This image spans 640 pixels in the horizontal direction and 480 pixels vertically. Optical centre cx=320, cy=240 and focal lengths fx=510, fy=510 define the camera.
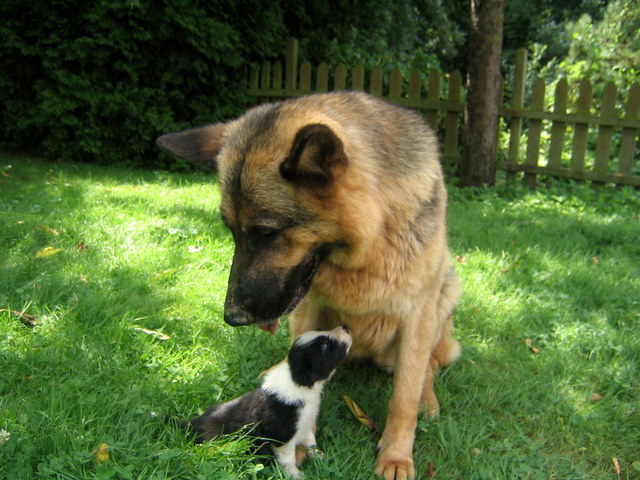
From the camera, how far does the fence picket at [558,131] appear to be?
303 inches

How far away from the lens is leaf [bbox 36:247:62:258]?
398 centimetres

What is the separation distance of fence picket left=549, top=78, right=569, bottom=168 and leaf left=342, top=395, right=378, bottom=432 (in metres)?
6.45

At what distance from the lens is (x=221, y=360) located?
3.07m

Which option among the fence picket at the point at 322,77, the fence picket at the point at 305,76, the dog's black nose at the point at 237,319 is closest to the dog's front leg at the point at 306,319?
the dog's black nose at the point at 237,319

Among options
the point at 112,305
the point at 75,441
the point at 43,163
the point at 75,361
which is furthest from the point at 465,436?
the point at 43,163

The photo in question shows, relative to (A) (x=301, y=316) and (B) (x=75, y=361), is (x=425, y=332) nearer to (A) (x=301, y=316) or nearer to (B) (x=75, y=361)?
(A) (x=301, y=316)

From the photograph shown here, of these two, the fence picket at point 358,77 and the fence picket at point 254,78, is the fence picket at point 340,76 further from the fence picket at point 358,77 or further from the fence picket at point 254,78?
the fence picket at point 254,78

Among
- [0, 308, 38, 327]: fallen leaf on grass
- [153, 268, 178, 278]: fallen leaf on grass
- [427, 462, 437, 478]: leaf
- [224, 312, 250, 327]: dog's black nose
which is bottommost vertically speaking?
[427, 462, 437, 478]: leaf

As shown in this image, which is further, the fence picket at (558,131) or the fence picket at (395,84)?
the fence picket at (395,84)

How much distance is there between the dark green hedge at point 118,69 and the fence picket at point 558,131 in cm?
489

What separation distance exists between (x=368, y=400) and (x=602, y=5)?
24255 mm

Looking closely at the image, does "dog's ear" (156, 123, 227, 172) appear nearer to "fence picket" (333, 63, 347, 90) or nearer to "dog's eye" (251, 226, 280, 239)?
"dog's eye" (251, 226, 280, 239)

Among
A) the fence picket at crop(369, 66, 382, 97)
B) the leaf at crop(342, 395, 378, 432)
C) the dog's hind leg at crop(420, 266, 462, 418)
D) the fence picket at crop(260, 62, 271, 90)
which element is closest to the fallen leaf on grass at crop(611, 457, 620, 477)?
the dog's hind leg at crop(420, 266, 462, 418)

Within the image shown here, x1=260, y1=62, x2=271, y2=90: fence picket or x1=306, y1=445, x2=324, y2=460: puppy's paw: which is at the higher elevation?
x1=260, y1=62, x2=271, y2=90: fence picket
